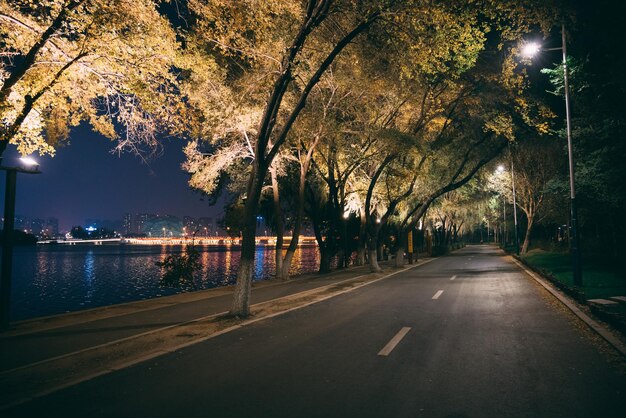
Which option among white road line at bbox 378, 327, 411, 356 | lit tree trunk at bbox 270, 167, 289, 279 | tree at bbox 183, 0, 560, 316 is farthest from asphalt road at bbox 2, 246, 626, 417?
lit tree trunk at bbox 270, 167, 289, 279

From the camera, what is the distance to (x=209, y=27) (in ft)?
39.4

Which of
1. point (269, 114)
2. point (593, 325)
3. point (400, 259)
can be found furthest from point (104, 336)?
point (400, 259)

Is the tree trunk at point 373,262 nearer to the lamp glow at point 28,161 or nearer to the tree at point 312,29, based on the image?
the tree at point 312,29

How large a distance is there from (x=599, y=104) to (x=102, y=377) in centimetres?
2151

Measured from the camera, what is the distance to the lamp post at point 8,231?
31.4 feet

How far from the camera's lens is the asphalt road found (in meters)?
4.88

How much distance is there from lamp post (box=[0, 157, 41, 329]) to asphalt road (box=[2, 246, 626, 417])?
17.1 ft

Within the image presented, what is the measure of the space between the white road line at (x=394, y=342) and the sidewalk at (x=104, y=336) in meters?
3.70

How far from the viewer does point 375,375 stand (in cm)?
596

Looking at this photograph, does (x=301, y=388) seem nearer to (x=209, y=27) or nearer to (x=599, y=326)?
(x=599, y=326)

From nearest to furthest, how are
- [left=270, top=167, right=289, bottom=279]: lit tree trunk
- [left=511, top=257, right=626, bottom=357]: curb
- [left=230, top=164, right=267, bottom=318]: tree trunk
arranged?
[left=511, top=257, right=626, bottom=357]: curb < [left=230, top=164, right=267, bottom=318]: tree trunk < [left=270, top=167, right=289, bottom=279]: lit tree trunk

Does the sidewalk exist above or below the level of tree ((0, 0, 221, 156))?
below

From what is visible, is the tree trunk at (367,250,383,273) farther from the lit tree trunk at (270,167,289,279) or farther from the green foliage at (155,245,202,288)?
the green foliage at (155,245,202,288)

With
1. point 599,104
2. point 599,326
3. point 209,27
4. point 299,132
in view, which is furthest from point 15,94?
point 599,104
